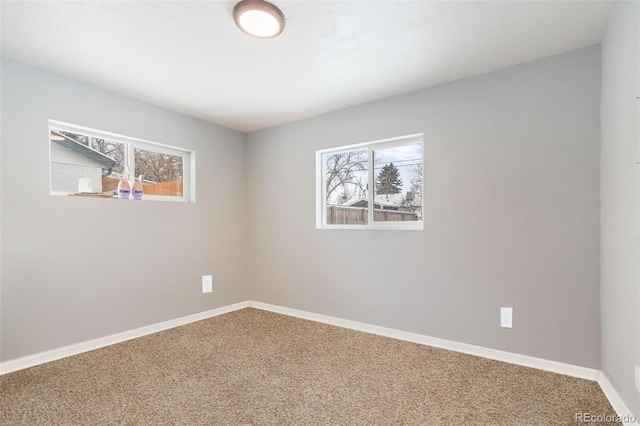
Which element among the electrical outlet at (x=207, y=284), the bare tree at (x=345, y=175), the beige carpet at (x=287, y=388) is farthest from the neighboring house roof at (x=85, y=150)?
the bare tree at (x=345, y=175)

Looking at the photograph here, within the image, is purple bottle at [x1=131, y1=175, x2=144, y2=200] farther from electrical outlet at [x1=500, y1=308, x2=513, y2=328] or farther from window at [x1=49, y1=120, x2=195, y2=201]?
electrical outlet at [x1=500, y1=308, x2=513, y2=328]

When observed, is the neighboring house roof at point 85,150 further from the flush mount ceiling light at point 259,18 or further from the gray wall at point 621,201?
the gray wall at point 621,201

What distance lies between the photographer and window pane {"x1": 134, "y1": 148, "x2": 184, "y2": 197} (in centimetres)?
304

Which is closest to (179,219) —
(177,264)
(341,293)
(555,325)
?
(177,264)

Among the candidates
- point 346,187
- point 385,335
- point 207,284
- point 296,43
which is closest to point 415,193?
point 346,187

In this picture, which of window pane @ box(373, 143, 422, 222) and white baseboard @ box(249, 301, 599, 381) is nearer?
white baseboard @ box(249, 301, 599, 381)

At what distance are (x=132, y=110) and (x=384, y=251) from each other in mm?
2607

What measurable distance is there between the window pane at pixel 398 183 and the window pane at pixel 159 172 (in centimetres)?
205

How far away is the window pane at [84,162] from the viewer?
250cm

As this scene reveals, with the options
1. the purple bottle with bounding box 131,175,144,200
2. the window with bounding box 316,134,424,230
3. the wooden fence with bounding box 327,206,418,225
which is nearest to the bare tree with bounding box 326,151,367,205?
the window with bounding box 316,134,424,230

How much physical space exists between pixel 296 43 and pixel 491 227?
6.17 feet

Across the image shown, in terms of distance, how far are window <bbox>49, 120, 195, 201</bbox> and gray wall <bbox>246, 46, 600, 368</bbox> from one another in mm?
1474

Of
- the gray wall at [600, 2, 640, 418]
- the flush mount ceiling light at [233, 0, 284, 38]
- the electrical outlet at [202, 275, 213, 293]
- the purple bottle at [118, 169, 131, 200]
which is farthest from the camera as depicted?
the electrical outlet at [202, 275, 213, 293]

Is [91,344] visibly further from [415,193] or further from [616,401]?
[616,401]
